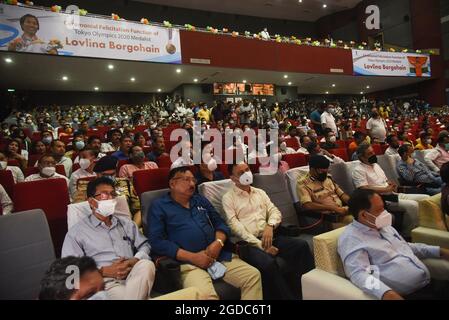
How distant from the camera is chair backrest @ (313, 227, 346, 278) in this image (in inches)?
61.6

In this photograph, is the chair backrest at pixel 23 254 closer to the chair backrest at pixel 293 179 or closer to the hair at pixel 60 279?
the hair at pixel 60 279

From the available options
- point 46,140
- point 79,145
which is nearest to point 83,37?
point 46,140

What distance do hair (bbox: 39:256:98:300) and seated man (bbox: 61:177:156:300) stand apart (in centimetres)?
Answer: 35

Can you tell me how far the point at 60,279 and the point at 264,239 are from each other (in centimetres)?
133

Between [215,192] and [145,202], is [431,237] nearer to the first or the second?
[215,192]

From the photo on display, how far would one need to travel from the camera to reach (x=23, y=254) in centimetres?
164

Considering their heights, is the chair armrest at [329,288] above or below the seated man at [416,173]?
below

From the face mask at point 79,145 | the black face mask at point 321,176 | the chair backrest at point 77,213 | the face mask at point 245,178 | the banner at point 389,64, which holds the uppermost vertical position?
the banner at point 389,64

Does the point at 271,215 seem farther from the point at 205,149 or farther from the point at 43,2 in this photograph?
the point at 43,2

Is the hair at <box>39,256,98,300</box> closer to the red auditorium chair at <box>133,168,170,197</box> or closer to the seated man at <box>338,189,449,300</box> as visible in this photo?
the seated man at <box>338,189,449,300</box>

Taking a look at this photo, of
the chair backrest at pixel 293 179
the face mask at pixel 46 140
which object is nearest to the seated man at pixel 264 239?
the chair backrest at pixel 293 179

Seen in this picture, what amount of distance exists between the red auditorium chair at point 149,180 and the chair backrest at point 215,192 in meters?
0.42

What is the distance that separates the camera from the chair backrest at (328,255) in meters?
1.57
